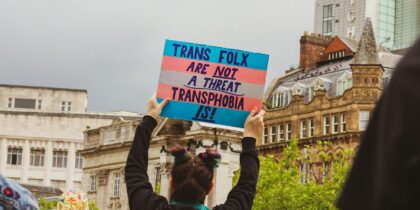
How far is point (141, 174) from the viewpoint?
7555mm

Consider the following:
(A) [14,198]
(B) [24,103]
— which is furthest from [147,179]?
(B) [24,103]

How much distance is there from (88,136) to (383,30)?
9353 centimetres

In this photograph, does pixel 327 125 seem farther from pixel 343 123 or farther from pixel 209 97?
pixel 209 97

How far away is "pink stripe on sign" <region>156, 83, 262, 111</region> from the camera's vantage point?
10781mm

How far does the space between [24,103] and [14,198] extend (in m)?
127

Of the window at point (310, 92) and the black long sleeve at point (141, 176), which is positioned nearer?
the black long sleeve at point (141, 176)

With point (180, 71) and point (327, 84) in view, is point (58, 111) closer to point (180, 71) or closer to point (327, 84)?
point (327, 84)

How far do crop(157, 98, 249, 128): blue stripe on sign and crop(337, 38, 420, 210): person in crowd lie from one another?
22.7 feet

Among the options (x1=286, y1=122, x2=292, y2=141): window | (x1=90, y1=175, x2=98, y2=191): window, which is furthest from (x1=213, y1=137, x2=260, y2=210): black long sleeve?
(x1=286, y1=122, x2=292, y2=141): window

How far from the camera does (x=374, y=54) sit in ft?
306

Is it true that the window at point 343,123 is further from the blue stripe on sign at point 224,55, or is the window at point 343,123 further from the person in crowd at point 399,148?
the person in crowd at point 399,148

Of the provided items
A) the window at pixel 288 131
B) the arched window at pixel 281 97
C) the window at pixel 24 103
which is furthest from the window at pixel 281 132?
the window at pixel 24 103

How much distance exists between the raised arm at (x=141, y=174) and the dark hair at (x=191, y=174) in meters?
0.11

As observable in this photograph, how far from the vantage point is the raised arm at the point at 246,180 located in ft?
24.5
